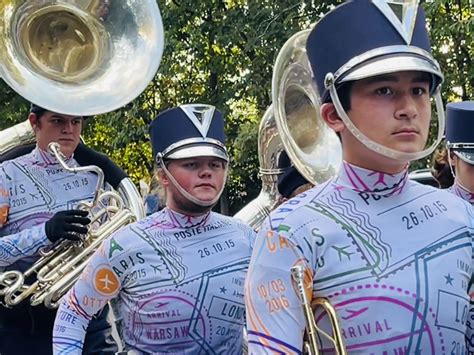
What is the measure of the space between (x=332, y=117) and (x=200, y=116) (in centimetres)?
179

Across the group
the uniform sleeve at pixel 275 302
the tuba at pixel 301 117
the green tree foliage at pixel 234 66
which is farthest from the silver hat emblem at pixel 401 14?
the green tree foliage at pixel 234 66

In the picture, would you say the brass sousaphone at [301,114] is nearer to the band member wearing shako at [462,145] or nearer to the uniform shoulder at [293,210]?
the band member wearing shako at [462,145]

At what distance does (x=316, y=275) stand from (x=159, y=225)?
1707 millimetres

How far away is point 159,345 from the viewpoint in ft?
10.6

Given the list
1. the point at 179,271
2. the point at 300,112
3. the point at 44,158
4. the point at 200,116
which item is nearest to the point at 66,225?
the point at 44,158

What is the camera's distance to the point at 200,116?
3717mm

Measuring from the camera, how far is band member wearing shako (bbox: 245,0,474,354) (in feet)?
6.02

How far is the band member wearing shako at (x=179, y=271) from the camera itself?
3246 mm

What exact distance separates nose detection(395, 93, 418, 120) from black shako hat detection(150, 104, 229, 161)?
171 cm

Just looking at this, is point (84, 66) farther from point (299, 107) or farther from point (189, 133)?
point (189, 133)

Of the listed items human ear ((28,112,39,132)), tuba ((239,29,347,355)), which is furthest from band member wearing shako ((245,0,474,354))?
human ear ((28,112,39,132))

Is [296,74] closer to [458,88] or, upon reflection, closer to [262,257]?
[262,257]

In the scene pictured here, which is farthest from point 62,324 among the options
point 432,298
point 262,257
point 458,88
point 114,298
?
point 458,88

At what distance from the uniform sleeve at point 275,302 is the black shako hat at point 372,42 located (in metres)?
0.37
